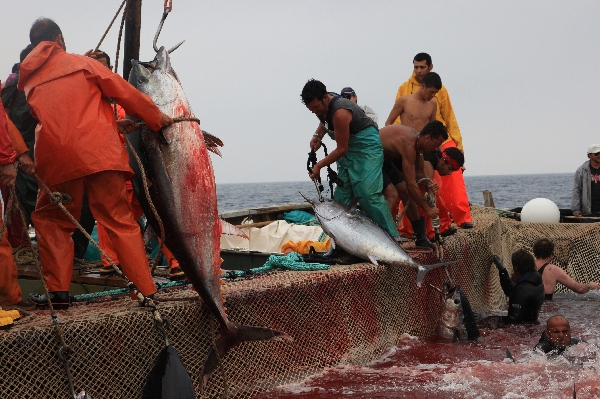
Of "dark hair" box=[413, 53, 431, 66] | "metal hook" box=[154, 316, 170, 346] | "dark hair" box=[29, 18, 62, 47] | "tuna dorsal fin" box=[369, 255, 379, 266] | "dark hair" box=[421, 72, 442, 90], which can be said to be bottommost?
"metal hook" box=[154, 316, 170, 346]

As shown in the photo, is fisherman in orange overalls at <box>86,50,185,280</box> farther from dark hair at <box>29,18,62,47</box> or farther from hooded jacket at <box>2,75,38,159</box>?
hooded jacket at <box>2,75,38,159</box>

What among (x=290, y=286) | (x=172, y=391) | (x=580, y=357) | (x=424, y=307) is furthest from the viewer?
(x=424, y=307)

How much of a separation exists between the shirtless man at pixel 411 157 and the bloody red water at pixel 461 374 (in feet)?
5.03

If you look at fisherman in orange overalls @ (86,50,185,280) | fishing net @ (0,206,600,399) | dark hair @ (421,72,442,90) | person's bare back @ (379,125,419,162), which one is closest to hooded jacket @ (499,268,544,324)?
fishing net @ (0,206,600,399)

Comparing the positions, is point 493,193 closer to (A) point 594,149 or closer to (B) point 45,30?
(A) point 594,149

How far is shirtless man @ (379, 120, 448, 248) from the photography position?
8.21m

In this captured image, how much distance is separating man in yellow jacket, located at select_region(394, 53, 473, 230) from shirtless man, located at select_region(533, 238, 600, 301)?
1039 mm

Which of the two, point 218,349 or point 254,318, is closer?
point 218,349

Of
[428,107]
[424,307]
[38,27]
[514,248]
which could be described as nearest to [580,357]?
[424,307]

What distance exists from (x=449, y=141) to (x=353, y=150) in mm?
3429

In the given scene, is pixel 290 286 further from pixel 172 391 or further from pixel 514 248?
pixel 514 248

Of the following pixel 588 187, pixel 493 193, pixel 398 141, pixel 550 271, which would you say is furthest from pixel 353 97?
pixel 493 193

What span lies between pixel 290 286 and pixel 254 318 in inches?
18.3

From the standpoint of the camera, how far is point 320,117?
8234mm
